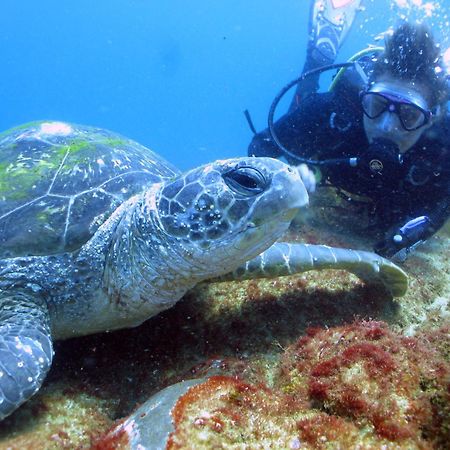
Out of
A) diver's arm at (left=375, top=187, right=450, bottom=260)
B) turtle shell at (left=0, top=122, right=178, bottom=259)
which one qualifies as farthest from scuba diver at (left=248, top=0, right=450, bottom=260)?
turtle shell at (left=0, top=122, right=178, bottom=259)

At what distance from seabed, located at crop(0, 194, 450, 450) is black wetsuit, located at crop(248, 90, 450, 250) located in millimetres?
947

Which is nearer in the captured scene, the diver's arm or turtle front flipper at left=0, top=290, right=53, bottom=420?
turtle front flipper at left=0, top=290, right=53, bottom=420

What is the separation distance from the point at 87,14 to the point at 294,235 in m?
119

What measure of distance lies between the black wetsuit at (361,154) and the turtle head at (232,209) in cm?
248

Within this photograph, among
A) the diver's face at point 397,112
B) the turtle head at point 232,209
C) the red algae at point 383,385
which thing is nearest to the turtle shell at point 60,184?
the turtle head at point 232,209

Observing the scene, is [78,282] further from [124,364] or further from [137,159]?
[137,159]

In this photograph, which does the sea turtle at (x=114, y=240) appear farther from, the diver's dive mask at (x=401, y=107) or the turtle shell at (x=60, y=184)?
the diver's dive mask at (x=401, y=107)

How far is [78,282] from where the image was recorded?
2.62m

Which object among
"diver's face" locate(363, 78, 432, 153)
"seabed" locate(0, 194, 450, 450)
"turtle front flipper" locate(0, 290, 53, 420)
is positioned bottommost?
"seabed" locate(0, 194, 450, 450)

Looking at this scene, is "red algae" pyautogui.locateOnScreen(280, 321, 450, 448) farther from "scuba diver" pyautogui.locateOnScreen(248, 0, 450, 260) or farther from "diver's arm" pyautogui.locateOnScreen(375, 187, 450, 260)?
"scuba diver" pyautogui.locateOnScreen(248, 0, 450, 260)

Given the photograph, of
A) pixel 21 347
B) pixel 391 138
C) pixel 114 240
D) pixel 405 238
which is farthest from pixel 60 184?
pixel 391 138

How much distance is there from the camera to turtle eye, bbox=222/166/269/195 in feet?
7.27

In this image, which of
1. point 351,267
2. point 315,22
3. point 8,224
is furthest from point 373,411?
point 315,22

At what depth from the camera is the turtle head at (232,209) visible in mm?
2191
